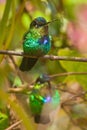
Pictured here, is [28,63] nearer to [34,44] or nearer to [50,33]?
[34,44]

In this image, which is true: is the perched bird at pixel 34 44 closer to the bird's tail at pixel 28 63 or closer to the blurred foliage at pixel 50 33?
the bird's tail at pixel 28 63

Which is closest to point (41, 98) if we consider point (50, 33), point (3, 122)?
point (3, 122)

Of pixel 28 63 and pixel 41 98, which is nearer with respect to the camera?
pixel 28 63

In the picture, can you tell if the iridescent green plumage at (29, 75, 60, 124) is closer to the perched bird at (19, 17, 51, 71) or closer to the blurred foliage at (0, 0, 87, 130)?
the blurred foliage at (0, 0, 87, 130)

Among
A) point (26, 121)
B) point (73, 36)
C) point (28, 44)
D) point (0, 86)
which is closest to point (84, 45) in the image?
point (73, 36)

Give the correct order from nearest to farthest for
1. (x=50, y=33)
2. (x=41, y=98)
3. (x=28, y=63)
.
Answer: (x=28, y=63), (x=41, y=98), (x=50, y=33)

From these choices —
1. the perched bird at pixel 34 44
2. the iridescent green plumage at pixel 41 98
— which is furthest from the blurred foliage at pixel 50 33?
the perched bird at pixel 34 44

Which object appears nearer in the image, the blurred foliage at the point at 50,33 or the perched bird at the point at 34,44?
the perched bird at the point at 34,44

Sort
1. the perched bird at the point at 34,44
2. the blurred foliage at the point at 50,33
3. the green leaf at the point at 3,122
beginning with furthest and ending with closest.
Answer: the blurred foliage at the point at 50,33 < the green leaf at the point at 3,122 < the perched bird at the point at 34,44
